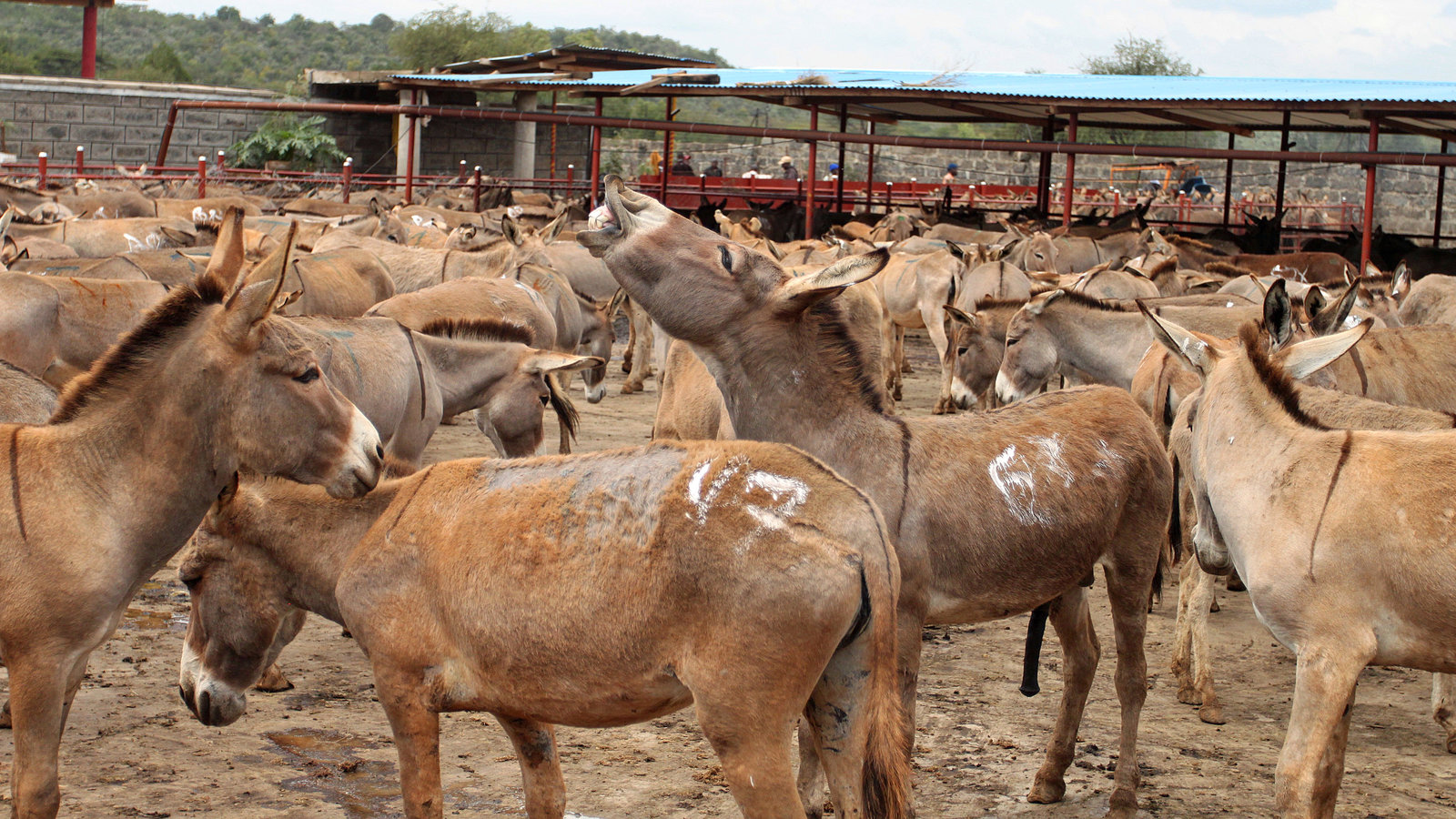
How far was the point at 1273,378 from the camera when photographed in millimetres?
4184

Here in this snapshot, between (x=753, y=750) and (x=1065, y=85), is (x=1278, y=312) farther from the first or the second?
(x=1065, y=85)

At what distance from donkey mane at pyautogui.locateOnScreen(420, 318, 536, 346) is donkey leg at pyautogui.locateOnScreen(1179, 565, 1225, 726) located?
4022 millimetres

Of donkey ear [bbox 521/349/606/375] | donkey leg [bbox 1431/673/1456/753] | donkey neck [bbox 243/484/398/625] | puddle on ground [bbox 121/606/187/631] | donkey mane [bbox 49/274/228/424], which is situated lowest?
puddle on ground [bbox 121/606/187/631]

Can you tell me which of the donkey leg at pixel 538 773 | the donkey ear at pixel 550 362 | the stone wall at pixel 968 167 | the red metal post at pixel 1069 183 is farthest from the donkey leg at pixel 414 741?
the stone wall at pixel 968 167

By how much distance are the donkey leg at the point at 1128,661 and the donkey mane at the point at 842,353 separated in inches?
44.0

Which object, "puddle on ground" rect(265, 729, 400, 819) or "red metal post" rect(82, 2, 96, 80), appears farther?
"red metal post" rect(82, 2, 96, 80)

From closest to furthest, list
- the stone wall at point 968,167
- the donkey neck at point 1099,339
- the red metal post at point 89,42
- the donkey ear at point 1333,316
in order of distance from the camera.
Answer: the donkey ear at point 1333,316 → the donkey neck at point 1099,339 → the red metal post at point 89,42 → the stone wall at point 968,167

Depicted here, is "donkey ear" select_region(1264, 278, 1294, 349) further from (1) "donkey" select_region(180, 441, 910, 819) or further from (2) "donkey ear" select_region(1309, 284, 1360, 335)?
(1) "donkey" select_region(180, 441, 910, 819)

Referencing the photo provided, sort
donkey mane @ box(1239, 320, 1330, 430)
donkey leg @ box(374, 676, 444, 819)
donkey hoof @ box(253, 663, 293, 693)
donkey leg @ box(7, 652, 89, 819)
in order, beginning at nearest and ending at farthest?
donkey leg @ box(374, 676, 444, 819)
donkey leg @ box(7, 652, 89, 819)
donkey mane @ box(1239, 320, 1330, 430)
donkey hoof @ box(253, 663, 293, 693)

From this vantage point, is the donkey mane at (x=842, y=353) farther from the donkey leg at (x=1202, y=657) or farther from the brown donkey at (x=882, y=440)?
the donkey leg at (x=1202, y=657)

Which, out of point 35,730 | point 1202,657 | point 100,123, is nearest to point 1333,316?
point 1202,657

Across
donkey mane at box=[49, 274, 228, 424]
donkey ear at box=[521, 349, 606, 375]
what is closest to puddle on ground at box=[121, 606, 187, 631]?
donkey ear at box=[521, 349, 606, 375]

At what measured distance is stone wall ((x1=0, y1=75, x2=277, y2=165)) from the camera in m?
29.5

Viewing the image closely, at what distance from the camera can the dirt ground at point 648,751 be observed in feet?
14.3
